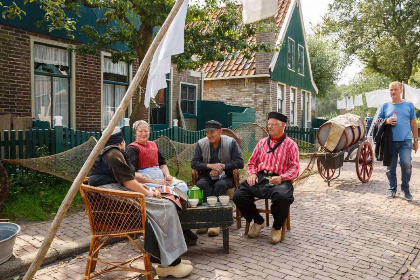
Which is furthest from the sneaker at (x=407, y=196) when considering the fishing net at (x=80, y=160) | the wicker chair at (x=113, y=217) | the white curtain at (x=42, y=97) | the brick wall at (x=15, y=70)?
the brick wall at (x=15, y=70)

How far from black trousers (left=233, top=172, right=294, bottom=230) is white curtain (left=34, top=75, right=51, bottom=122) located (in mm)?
6555

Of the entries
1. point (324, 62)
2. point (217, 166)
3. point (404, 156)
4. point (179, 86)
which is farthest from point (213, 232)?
point (324, 62)

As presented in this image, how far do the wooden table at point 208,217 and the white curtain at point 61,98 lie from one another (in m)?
6.79

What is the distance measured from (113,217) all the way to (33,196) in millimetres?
3430

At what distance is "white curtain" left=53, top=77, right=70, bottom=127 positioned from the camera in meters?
9.74

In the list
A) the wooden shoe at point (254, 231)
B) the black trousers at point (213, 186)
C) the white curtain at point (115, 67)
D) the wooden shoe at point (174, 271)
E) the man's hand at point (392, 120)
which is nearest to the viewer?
the wooden shoe at point (174, 271)

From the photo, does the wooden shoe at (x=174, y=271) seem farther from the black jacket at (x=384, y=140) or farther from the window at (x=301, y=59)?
the window at (x=301, y=59)

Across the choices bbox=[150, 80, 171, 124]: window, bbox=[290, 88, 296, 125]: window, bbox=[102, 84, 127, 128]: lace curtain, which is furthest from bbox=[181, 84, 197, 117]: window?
bbox=[290, 88, 296, 125]: window

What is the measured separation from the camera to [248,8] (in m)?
3.85

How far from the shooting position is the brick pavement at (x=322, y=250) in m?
3.96

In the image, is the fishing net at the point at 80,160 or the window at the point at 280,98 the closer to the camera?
the fishing net at the point at 80,160

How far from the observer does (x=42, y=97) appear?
9438mm

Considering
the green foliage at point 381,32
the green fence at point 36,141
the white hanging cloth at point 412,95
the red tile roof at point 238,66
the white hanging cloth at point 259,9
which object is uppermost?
the green foliage at point 381,32

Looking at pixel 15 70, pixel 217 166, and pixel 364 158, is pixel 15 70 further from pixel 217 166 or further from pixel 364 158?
pixel 364 158
